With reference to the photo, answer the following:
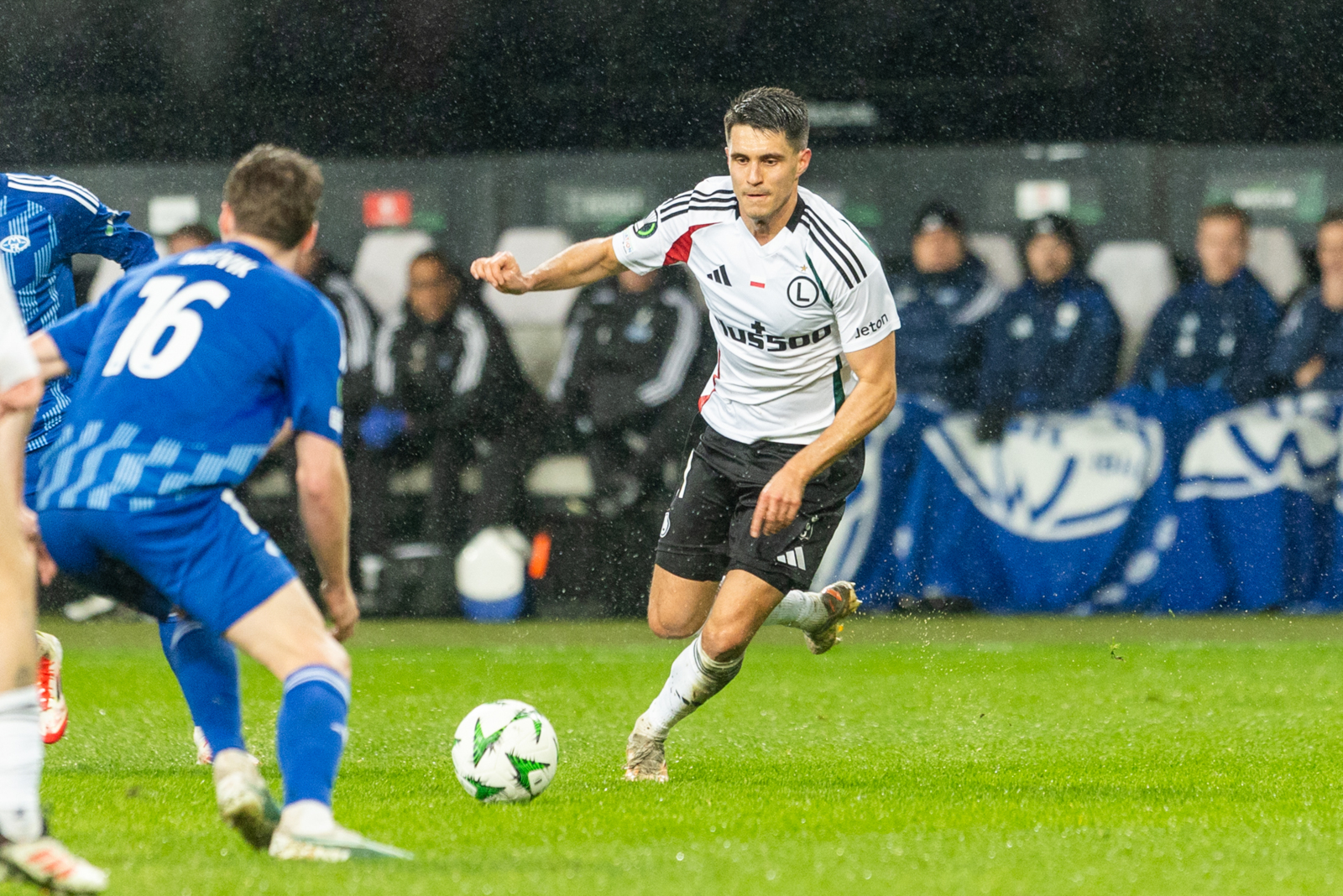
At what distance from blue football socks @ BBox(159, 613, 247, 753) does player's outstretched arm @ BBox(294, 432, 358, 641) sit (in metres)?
0.60

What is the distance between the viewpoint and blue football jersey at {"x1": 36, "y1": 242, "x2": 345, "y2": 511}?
411 cm

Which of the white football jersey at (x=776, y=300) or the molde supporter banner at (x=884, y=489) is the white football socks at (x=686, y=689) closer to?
the white football jersey at (x=776, y=300)

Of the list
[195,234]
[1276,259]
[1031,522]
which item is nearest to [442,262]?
[195,234]

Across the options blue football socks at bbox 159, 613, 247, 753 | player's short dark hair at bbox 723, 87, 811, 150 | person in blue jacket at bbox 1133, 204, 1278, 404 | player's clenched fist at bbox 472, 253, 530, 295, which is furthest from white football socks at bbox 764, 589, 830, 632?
person in blue jacket at bbox 1133, 204, 1278, 404

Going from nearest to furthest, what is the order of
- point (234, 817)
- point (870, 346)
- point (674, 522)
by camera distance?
1. point (234, 817)
2. point (870, 346)
3. point (674, 522)

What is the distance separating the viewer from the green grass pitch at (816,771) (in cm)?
426

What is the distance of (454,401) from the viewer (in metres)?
11.7

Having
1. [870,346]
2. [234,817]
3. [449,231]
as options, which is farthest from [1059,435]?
[234,817]

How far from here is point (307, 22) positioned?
12.2 meters

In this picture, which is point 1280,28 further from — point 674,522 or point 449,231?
point 674,522

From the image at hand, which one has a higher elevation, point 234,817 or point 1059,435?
point 234,817

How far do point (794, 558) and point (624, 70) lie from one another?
6831mm

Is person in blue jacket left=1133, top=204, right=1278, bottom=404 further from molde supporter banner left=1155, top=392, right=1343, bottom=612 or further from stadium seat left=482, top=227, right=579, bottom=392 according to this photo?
stadium seat left=482, top=227, right=579, bottom=392

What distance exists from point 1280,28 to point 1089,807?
8255 mm
